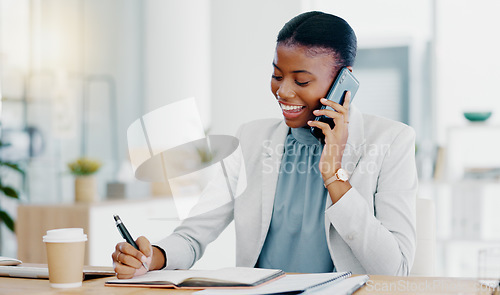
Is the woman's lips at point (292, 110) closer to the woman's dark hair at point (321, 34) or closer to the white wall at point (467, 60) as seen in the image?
the woman's dark hair at point (321, 34)

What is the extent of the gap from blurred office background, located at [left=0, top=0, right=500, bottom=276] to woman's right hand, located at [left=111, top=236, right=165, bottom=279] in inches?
99.3

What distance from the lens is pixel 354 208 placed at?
145 cm

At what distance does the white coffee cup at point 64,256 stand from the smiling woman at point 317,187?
242 millimetres

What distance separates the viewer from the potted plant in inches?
135

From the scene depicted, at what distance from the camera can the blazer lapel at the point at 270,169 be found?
1.66 meters

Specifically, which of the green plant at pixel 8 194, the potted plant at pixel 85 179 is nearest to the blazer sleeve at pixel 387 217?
the potted plant at pixel 85 179

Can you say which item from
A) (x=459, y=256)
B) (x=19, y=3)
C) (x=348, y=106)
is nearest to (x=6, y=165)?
(x=19, y=3)

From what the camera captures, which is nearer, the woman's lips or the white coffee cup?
the white coffee cup

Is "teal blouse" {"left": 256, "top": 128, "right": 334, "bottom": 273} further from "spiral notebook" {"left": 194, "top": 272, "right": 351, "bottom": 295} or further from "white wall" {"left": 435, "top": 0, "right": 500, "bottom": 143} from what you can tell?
"white wall" {"left": 435, "top": 0, "right": 500, "bottom": 143}

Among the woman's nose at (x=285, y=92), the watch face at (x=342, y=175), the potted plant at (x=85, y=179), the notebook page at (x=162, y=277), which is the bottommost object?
the potted plant at (x=85, y=179)

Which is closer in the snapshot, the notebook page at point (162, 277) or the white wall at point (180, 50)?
the notebook page at point (162, 277)

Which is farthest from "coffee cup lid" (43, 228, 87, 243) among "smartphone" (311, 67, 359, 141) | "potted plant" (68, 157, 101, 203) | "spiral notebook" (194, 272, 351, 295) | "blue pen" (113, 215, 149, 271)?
"potted plant" (68, 157, 101, 203)

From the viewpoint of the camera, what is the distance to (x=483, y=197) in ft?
13.3

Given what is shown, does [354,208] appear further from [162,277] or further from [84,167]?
[84,167]
